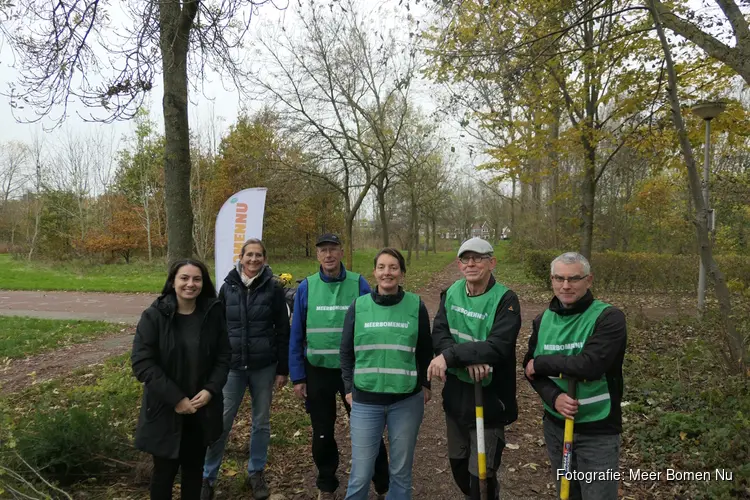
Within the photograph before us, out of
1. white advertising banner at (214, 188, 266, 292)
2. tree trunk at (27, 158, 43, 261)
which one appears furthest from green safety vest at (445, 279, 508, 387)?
tree trunk at (27, 158, 43, 261)

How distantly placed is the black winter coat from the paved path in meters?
9.07

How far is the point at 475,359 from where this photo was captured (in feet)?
7.68

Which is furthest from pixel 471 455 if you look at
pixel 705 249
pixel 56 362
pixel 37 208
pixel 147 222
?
pixel 37 208

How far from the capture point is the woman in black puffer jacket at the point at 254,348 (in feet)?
10.4

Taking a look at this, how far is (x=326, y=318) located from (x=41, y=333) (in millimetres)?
8921

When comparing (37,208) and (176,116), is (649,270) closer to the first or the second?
(176,116)

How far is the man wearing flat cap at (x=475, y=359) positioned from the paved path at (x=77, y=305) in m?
10.1

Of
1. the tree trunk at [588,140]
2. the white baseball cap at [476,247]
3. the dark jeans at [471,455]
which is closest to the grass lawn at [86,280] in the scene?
the tree trunk at [588,140]

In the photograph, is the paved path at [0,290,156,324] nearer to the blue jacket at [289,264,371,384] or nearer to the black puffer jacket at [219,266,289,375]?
the black puffer jacket at [219,266,289,375]

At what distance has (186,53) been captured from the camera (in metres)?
4.43

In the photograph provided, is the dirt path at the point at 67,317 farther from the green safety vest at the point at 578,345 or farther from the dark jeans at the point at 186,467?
the green safety vest at the point at 578,345

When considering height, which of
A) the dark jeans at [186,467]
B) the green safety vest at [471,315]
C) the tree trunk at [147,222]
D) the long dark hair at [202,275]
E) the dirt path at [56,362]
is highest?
the tree trunk at [147,222]

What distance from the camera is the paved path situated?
10.9 m

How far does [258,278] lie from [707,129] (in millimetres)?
7312
